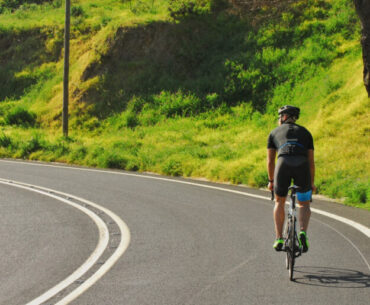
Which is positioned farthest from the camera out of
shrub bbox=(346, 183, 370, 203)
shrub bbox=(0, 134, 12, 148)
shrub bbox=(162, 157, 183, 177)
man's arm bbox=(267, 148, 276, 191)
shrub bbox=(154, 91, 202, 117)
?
shrub bbox=(154, 91, 202, 117)

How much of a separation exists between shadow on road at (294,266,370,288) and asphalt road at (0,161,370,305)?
11 mm

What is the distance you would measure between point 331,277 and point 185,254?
6.64 ft

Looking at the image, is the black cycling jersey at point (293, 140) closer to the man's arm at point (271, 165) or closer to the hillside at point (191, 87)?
the man's arm at point (271, 165)

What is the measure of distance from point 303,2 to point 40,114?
16854 mm

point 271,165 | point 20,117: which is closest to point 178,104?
point 20,117

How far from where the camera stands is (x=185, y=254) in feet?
24.8

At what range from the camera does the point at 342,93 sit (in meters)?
21.5

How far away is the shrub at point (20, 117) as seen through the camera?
3334 centimetres

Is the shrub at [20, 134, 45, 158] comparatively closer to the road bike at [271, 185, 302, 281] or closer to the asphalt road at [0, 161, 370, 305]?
the asphalt road at [0, 161, 370, 305]

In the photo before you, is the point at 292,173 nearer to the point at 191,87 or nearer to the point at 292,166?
the point at 292,166

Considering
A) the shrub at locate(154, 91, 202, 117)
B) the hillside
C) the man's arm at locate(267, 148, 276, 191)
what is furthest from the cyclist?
the shrub at locate(154, 91, 202, 117)

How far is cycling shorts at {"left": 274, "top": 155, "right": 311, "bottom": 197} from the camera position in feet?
22.4

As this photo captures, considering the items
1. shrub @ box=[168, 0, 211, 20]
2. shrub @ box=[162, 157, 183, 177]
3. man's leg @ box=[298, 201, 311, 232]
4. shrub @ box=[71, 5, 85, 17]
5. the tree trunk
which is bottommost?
shrub @ box=[162, 157, 183, 177]

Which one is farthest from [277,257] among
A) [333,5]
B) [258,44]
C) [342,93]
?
[333,5]
